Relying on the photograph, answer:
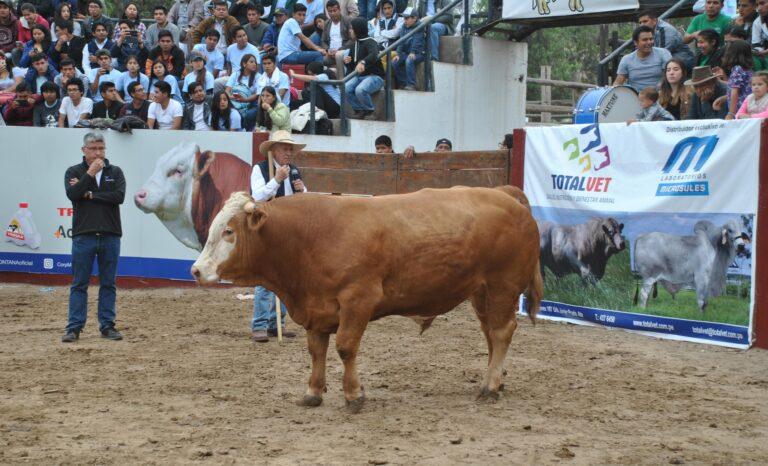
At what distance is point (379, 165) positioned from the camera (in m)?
12.7

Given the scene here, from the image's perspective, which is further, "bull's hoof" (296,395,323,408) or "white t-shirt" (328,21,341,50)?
"white t-shirt" (328,21,341,50)

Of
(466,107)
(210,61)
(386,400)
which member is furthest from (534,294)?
(210,61)

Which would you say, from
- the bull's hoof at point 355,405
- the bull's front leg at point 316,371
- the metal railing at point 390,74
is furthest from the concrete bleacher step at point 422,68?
the bull's hoof at point 355,405

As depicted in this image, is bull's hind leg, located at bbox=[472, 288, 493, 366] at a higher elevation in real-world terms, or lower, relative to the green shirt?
lower

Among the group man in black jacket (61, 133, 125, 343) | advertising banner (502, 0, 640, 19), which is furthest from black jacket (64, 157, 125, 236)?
advertising banner (502, 0, 640, 19)

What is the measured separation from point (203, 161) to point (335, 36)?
4.31 meters

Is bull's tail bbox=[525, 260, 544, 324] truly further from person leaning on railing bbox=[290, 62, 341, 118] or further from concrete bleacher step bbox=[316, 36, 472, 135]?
person leaning on railing bbox=[290, 62, 341, 118]

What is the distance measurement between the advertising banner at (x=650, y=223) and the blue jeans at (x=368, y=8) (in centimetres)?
689

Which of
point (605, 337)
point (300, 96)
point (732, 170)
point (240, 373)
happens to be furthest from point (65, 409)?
point (300, 96)

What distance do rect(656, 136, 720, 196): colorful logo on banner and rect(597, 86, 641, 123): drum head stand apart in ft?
6.13

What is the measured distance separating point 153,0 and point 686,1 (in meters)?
17.6

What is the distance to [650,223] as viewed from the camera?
973 centimetres

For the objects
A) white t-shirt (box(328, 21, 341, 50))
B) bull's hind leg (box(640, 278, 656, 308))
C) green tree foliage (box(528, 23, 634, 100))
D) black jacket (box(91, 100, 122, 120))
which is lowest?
bull's hind leg (box(640, 278, 656, 308))

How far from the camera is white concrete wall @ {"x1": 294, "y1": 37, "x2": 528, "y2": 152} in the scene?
613 inches
